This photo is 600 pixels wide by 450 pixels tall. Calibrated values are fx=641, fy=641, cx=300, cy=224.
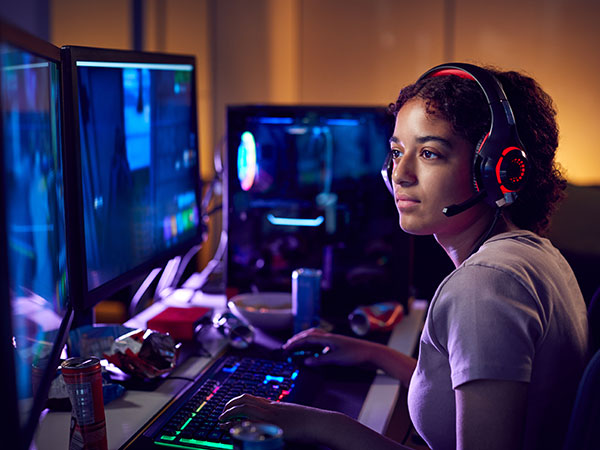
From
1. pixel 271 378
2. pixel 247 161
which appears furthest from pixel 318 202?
pixel 271 378

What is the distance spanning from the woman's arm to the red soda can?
470mm

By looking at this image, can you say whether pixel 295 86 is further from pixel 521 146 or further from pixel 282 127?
pixel 521 146

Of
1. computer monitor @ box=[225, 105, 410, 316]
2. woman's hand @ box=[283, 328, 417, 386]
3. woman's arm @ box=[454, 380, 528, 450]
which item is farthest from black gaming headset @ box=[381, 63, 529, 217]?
computer monitor @ box=[225, 105, 410, 316]

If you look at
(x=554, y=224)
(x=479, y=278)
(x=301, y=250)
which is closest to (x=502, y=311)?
(x=479, y=278)

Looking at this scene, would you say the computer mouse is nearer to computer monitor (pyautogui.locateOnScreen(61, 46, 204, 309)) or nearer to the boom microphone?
computer monitor (pyautogui.locateOnScreen(61, 46, 204, 309))

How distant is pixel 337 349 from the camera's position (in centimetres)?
127

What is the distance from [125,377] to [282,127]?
784mm

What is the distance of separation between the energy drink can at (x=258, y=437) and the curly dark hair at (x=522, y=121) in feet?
1.71

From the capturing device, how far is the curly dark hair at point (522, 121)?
3.15ft

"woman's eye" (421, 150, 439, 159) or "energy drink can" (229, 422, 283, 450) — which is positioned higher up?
"woman's eye" (421, 150, 439, 159)

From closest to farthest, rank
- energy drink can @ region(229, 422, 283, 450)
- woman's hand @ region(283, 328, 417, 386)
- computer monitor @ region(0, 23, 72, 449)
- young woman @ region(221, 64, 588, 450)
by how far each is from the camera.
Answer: computer monitor @ region(0, 23, 72, 449), energy drink can @ region(229, 422, 283, 450), young woman @ region(221, 64, 588, 450), woman's hand @ region(283, 328, 417, 386)

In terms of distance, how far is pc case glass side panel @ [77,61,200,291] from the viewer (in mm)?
1065

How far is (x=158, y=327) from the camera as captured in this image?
53.8 inches

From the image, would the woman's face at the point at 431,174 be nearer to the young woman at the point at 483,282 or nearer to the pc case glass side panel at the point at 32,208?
the young woman at the point at 483,282
